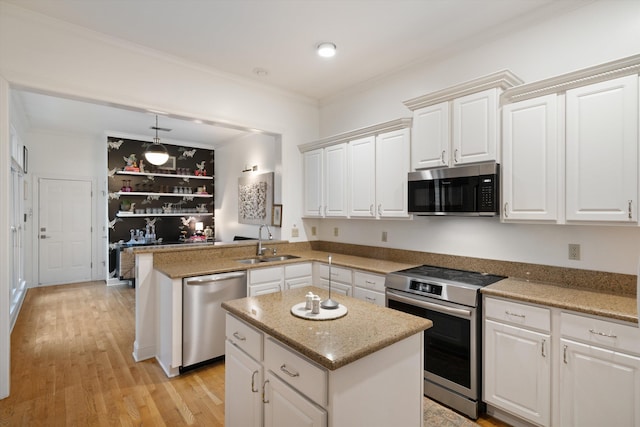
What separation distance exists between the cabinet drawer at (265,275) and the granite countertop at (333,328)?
4.26 feet

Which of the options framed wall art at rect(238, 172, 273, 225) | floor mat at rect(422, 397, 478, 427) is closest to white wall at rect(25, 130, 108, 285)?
framed wall art at rect(238, 172, 273, 225)

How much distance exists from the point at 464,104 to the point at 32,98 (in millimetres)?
5244

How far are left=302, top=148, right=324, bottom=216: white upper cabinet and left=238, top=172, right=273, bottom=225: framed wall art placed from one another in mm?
1305

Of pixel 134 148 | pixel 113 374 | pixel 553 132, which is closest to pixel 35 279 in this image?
pixel 134 148

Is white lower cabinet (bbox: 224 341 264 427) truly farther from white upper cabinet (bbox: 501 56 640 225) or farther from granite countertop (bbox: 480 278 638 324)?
white upper cabinet (bbox: 501 56 640 225)

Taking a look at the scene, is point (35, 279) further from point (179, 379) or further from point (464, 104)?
point (464, 104)

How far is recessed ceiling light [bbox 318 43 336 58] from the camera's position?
2955 mm

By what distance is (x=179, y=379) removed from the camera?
9.23 feet

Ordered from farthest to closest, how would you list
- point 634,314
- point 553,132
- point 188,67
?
1. point 188,67
2. point 553,132
3. point 634,314

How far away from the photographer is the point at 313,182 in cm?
415

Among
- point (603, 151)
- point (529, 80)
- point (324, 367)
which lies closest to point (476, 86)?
point (529, 80)

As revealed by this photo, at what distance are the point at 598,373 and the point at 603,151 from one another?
1.28 metres

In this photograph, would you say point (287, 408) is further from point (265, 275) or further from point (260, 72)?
point (260, 72)

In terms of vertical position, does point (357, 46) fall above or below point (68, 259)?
above
